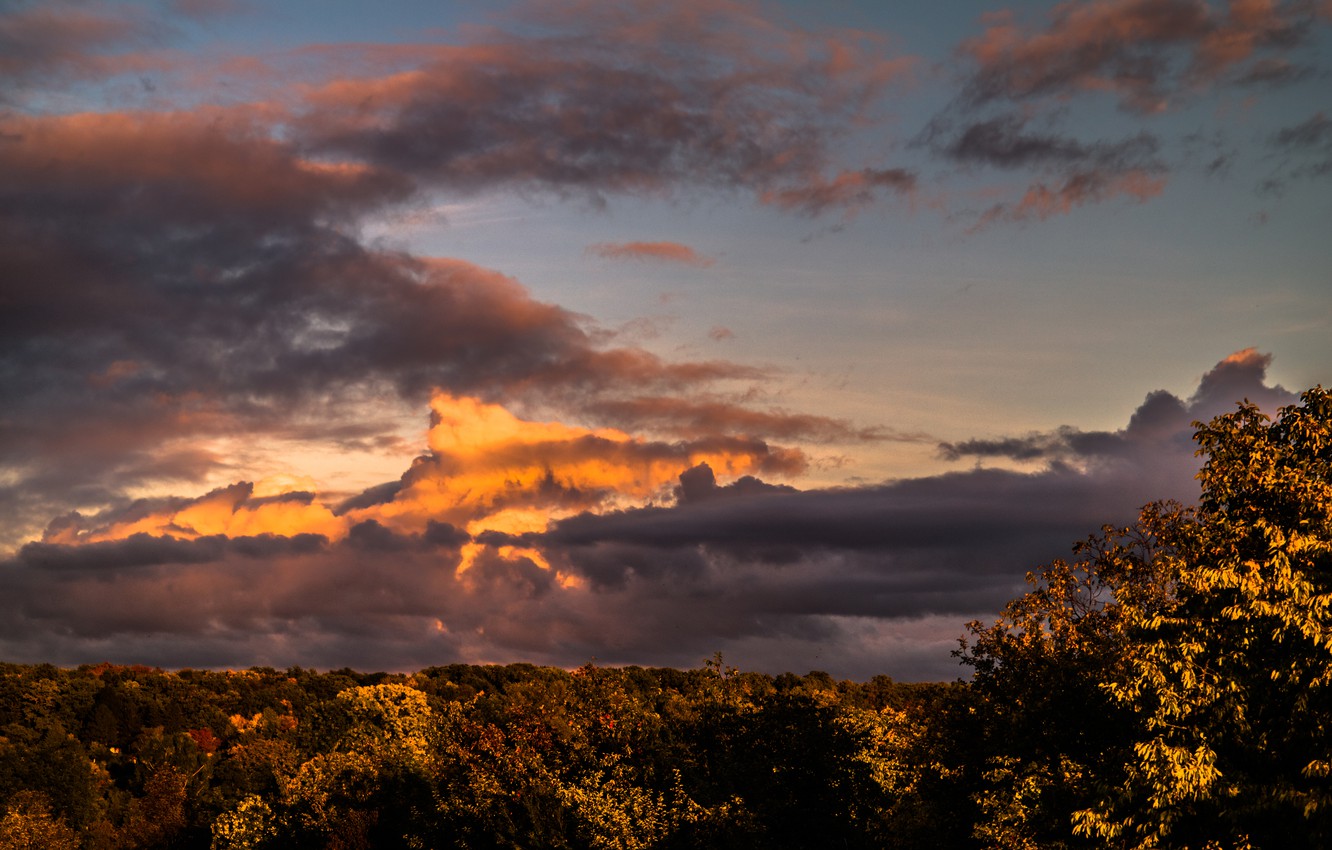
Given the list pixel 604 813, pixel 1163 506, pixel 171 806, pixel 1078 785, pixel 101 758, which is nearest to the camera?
pixel 1078 785

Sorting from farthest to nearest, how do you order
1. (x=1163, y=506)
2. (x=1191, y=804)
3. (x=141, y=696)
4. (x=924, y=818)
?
(x=141, y=696) → (x=924, y=818) → (x=1163, y=506) → (x=1191, y=804)

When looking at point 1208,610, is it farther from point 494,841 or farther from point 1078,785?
point 494,841

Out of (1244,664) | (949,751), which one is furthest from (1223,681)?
(949,751)

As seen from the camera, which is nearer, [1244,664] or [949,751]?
[1244,664]

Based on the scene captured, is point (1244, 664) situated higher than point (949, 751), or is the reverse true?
point (1244, 664)

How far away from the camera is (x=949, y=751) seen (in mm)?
43281

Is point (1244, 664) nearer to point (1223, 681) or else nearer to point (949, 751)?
point (1223, 681)

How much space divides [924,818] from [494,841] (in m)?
25.3

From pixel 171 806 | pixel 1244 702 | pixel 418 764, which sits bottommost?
pixel 171 806

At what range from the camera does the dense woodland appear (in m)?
31.1

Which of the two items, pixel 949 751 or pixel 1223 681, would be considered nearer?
pixel 1223 681

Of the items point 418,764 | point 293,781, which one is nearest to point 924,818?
point 418,764

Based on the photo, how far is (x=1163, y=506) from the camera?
1516 inches

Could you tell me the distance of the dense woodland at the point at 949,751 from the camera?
3112 centimetres
